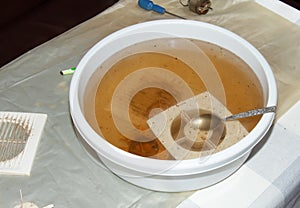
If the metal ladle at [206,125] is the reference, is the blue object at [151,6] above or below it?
below

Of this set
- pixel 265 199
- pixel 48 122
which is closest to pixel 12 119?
pixel 48 122

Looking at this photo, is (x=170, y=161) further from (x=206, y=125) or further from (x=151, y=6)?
(x=151, y=6)

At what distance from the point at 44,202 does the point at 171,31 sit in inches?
15.5

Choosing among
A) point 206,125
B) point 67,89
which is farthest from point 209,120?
point 67,89

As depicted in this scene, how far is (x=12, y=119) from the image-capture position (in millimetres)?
870

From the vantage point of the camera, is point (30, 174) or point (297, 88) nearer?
point (30, 174)

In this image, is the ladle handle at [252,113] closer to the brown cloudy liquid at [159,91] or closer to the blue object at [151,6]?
the brown cloudy liquid at [159,91]

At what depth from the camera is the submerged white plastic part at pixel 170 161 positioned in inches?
26.7

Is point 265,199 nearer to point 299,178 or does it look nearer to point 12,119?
point 299,178

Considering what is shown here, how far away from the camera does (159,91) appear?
88 cm

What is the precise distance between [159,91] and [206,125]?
0.13 meters

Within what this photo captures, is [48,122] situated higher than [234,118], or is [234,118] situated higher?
[234,118]

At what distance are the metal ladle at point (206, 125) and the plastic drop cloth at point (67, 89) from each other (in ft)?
0.30

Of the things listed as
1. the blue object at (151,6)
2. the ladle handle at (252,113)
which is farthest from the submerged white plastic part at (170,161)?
the blue object at (151,6)
